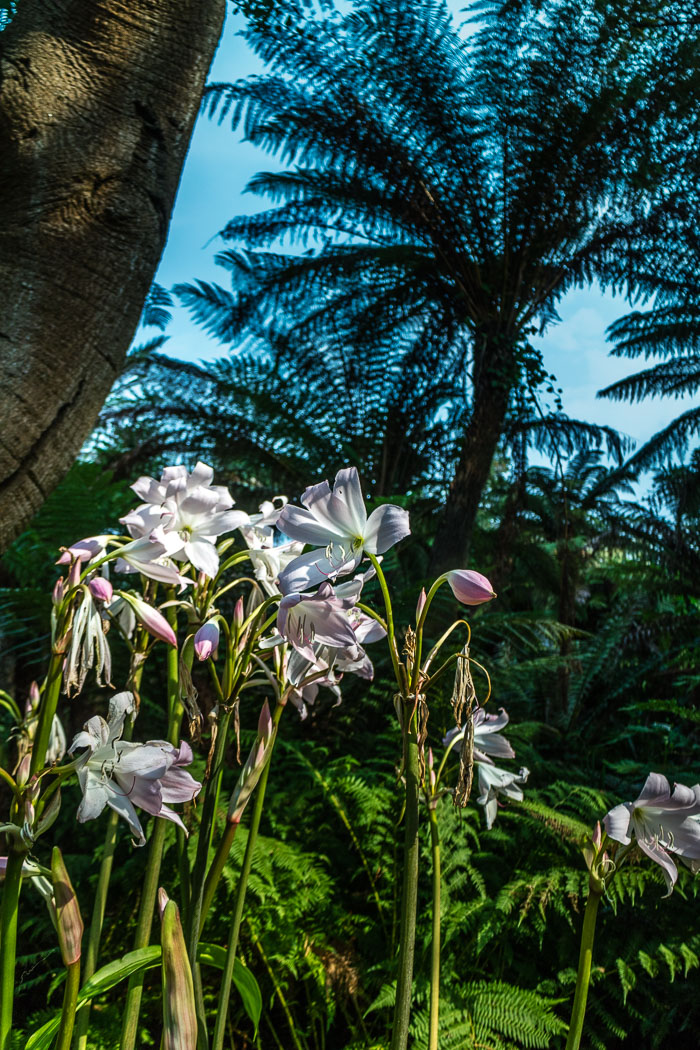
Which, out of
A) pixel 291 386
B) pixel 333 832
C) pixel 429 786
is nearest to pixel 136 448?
pixel 291 386

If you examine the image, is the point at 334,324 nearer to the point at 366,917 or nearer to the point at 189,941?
the point at 366,917

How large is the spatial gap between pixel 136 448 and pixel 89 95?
16.8 feet

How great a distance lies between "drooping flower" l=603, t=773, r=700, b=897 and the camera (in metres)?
0.80

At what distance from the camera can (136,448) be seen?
6285 mm

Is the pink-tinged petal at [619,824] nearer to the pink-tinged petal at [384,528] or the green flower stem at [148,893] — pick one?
the pink-tinged petal at [384,528]

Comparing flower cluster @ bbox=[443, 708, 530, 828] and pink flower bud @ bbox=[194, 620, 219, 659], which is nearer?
pink flower bud @ bbox=[194, 620, 219, 659]

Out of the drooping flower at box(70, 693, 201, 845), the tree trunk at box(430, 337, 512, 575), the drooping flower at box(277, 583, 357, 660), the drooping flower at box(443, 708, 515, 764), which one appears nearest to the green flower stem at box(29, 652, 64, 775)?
the drooping flower at box(70, 693, 201, 845)

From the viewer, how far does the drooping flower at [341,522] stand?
0.80 meters

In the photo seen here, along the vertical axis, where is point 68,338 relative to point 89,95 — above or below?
below

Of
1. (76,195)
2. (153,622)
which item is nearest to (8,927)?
(153,622)

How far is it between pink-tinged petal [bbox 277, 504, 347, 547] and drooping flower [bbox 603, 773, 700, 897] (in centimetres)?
43

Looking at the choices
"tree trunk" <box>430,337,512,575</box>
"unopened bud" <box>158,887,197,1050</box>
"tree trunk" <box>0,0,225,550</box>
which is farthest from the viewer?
"tree trunk" <box>430,337,512,575</box>

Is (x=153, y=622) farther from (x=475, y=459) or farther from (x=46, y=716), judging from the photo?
(x=475, y=459)

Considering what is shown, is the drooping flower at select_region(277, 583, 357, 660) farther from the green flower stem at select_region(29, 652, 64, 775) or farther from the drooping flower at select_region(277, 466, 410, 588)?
the green flower stem at select_region(29, 652, 64, 775)
